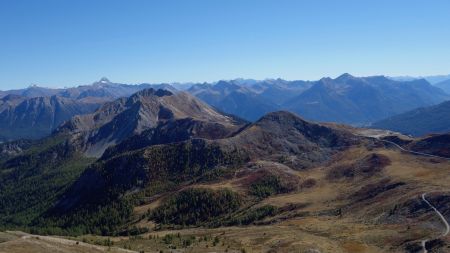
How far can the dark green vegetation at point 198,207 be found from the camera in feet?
592

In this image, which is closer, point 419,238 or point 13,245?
point 13,245

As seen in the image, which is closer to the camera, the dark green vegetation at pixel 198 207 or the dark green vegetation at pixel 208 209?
the dark green vegetation at pixel 208 209

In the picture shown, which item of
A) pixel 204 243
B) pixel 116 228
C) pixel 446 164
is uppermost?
pixel 446 164

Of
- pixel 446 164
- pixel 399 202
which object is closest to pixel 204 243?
pixel 399 202

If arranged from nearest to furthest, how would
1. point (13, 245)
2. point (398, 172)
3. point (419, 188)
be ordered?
point (13, 245), point (419, 188), point (398, 172)

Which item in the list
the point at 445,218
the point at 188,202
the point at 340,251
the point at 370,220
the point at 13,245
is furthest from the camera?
the point at 188,202

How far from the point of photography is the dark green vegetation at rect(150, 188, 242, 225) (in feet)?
592

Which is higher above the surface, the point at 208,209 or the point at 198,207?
the point at 198,207

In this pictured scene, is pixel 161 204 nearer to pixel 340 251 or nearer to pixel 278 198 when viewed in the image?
pixel 278 198

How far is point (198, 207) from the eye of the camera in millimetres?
187125

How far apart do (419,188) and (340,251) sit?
56.1 m

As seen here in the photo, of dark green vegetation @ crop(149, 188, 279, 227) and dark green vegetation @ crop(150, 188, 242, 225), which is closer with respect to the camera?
dark green vegetation @ crop(149, 188, 279, 227)

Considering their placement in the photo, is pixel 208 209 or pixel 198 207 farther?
pixel 198 207

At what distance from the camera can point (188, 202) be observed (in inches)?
7534
